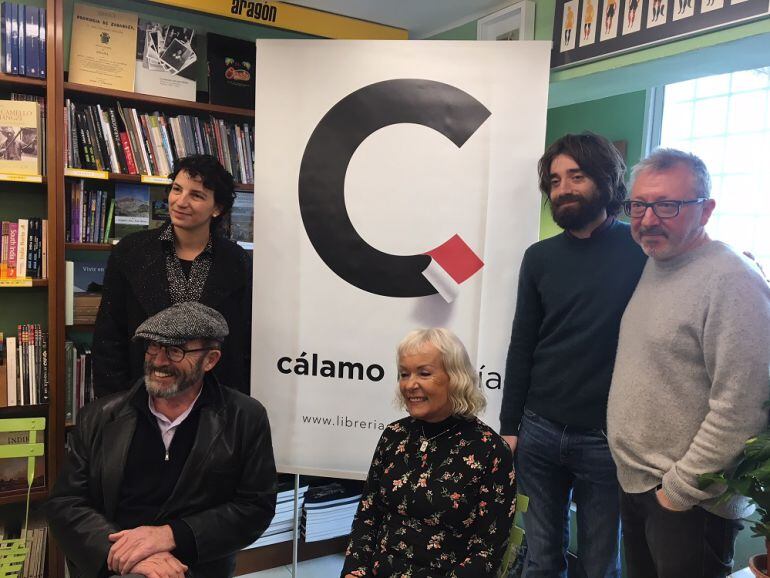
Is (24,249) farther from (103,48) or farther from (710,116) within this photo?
(710,116)

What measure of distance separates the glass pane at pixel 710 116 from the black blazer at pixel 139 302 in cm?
216

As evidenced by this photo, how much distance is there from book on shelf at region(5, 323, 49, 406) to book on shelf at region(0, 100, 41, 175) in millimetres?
645

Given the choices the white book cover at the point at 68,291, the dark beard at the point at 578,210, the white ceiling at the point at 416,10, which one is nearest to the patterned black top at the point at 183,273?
the white book cover at the point at 68,291

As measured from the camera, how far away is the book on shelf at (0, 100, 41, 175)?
2.29 m

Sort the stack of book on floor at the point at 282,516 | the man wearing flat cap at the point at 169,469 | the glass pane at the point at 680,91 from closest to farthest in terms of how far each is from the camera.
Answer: the man wearing flat cap at the point at 169,469 → the glass pane at the point at 680,91 → the stack of book on floor at the point at 282,516

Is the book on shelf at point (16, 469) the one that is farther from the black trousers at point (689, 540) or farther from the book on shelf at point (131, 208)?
the black trousers at point (689, 540)

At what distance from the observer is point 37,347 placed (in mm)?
2416

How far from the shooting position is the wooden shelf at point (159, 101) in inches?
95.8

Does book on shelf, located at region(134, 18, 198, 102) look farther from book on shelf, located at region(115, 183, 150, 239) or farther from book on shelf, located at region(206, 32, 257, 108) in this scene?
book on shelf, located at region(115, 183, 150, 239)

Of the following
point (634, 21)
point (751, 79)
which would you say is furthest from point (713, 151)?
point (634, 21)

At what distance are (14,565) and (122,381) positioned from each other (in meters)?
0.85

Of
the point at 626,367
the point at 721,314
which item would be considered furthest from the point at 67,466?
the point at 721,314

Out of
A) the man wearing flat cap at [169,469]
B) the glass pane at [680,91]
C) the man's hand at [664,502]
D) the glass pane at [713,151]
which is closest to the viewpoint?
the man's hand at [664,502]

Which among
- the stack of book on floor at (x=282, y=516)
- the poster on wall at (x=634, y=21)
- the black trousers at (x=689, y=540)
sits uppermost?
the poster on wall at (x=634, y=21)
